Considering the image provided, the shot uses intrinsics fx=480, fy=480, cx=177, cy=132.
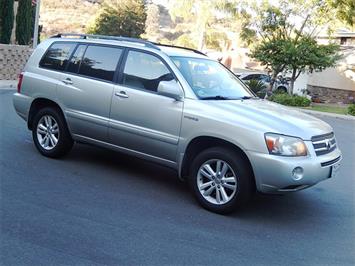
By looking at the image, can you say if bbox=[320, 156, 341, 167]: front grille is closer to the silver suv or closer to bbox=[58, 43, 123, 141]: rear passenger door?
the silver suv

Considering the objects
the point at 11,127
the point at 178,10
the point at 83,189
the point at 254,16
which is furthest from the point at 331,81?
the point at 83,189

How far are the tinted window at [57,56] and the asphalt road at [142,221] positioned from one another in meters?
1.36

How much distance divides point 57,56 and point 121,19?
45531mm

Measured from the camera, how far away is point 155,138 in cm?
585

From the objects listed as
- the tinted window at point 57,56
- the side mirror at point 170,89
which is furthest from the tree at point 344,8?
the side mirror at point 170,89

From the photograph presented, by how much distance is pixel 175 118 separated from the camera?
571 cm

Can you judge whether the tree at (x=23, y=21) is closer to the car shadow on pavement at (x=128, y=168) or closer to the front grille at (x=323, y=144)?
the car shadow on pavement at (x=128, y=168)

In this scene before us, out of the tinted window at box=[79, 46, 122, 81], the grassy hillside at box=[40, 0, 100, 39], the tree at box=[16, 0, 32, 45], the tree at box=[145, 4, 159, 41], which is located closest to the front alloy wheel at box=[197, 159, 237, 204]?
the tinted window at box=[79, 46, 122, 81]

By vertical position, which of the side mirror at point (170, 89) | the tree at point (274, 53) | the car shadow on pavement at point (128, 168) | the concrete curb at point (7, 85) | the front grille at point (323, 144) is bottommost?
the concrete curb at point (7, 85)

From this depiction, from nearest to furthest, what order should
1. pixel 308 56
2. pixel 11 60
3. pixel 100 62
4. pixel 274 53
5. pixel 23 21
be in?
pixel 100 62 → pixel 11 60 → pixel 23 21 → pixel 308 56 → pixel 274 53

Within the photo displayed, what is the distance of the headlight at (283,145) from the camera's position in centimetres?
506

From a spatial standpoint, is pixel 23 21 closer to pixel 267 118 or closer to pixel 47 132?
pixel 47 132

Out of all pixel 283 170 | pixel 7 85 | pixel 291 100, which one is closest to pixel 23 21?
pixel 7 85

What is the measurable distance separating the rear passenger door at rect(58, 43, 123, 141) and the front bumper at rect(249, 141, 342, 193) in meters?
2.23
